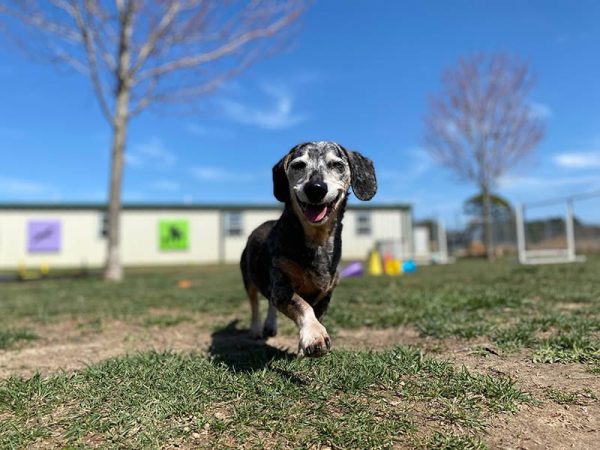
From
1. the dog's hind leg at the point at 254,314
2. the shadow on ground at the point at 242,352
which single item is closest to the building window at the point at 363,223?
the shadow on ground at the point at 242,352

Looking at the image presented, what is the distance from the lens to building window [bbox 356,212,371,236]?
1348 inches

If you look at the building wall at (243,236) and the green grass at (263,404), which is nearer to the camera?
the green grass at (263,404)

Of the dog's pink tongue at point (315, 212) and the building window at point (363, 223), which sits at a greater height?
the building window at point (363, 223)

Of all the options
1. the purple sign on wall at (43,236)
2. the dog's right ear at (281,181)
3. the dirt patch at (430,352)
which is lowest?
the dirt patch at (430,352)

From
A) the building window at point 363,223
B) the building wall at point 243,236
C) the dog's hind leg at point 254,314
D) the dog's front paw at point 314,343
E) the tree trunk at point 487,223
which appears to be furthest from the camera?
the building window at point 363,223

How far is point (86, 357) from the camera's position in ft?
13.3

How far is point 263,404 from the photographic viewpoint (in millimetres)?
2564

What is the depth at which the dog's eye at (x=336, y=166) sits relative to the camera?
3252 millimetres

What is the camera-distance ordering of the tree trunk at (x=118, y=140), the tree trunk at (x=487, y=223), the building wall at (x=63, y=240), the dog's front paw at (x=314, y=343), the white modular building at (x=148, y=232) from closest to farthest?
the dog's front paw at (x=314, y=343) < the tree trunk at (x=118, y=140) < the tree trunk at (x=487, y=223) < the building wall at (x=63, y=240) < the white modular building at (x=148, y=232)

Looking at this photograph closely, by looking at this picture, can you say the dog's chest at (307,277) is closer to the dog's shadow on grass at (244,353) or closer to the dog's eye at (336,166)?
the dog's shadow on grass at (244,353)

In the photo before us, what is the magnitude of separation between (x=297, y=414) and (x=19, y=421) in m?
1.51

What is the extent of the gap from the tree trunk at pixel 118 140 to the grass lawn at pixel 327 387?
10415 millimetres

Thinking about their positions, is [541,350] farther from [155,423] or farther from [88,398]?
[88,398]

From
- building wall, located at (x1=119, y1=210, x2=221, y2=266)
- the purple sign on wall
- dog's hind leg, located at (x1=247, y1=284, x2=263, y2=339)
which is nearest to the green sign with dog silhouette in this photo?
building wall, located at (x1=119, y1=210, x2=221, y2=266)
